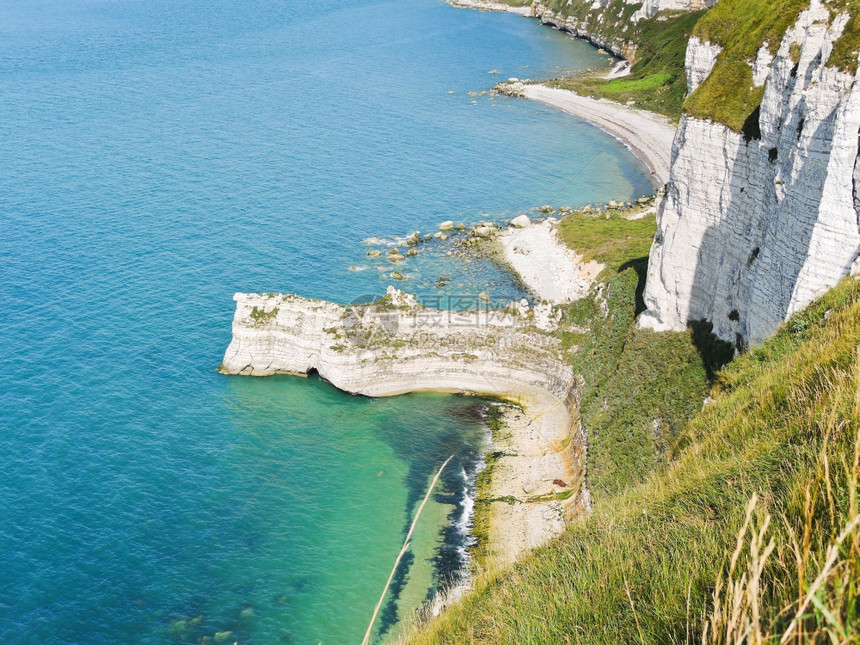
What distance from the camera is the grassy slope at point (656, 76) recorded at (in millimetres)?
109363

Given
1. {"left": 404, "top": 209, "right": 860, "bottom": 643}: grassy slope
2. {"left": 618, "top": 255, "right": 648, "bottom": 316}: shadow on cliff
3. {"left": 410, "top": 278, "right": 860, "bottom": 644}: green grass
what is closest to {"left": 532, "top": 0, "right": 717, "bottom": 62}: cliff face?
{"left": 618, "top": 255, "right": 648, "bottom": 316}: shadow on cliff

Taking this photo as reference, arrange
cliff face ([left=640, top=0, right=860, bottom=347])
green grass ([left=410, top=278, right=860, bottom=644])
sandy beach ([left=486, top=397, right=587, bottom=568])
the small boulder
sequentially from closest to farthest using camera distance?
green grass ([left=410, top=278, right=860, bottom=644]) < cliff face ([left=640, top=0, right=860, bottom=347]) < sandy beach ([left=486, top=397, right=587, bottom=568]) < the small boulder

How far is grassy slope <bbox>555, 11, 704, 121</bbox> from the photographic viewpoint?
4306 inches

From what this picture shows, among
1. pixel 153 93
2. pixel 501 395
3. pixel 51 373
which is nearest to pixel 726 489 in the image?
pixel 501 395

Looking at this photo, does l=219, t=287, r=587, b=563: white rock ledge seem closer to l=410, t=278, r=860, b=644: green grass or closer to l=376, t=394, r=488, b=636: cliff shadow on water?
l=376, t=394, r=488, b=636: cliff shadow on water

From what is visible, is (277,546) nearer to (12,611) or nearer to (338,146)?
(12,611)

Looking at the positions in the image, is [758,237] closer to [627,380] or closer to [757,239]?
[757,239]

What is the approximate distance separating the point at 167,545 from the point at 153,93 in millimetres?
96546

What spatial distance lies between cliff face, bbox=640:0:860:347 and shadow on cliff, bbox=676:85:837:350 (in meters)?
0.06

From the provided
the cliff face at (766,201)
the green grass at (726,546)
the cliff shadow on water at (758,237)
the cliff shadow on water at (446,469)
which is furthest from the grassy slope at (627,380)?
the green grass at (726,546)

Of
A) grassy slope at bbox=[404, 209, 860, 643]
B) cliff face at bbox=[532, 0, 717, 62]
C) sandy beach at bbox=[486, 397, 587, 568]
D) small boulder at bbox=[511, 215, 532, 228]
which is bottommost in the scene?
sandy beach at bbox=[486, 397, 587, 568]

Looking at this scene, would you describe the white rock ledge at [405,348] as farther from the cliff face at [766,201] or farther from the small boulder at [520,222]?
the small boulder at [520,222]

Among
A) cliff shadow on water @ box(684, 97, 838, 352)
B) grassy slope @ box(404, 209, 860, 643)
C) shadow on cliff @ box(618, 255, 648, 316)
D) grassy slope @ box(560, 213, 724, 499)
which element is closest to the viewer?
grassy slope @ box(404, 209, 860, 643)

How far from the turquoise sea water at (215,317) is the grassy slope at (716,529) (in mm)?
19058
